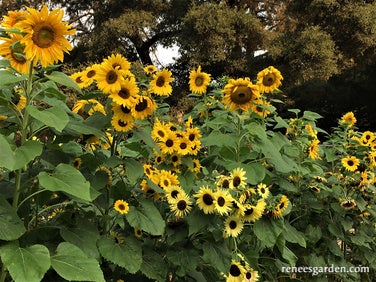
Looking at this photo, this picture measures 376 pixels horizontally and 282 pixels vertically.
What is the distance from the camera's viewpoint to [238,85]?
2119 mm

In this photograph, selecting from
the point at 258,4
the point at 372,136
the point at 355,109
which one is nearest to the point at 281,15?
the point at 258,4

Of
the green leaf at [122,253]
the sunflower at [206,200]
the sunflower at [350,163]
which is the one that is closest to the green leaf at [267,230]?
the sunflower at [206,200]

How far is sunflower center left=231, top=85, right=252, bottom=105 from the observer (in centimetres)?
209

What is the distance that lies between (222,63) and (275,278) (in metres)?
9.96

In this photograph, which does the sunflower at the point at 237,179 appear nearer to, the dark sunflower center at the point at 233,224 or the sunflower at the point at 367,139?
the dark sunflower center at the point at 233,224

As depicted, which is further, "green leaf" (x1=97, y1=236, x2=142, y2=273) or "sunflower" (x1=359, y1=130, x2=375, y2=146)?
"sunflower" (x1=359, y1=130, x2=375, y2=146)

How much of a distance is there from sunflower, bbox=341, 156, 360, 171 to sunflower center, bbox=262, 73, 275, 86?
0.71m

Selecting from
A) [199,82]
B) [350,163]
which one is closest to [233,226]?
[199,82]

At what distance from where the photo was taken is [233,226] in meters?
1.78

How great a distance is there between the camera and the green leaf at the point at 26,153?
4.18ft

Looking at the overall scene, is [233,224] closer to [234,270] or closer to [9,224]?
[234,270]

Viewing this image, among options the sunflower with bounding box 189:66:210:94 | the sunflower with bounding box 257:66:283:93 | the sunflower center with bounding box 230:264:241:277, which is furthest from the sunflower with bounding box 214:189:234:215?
the sunflower with bounding box 189:66:210:94

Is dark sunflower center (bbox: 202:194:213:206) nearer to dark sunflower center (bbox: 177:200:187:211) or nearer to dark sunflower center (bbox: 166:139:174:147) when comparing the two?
dark sunflower center (bbox: 177:200:187:211)

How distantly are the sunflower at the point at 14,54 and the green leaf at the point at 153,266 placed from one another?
2.29 feet
